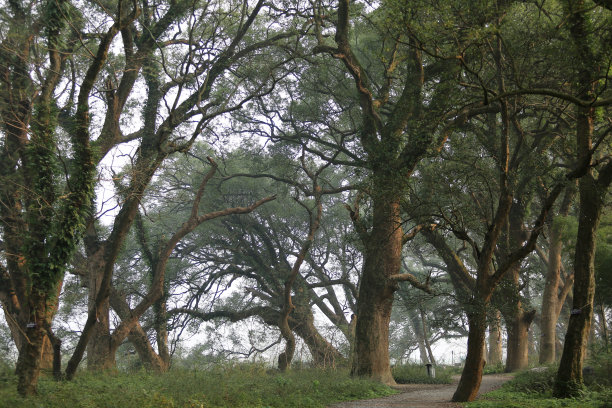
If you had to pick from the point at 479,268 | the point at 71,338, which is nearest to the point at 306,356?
the point at 479,268

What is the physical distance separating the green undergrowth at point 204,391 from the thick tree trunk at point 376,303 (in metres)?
1.29

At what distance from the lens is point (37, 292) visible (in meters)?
9.23

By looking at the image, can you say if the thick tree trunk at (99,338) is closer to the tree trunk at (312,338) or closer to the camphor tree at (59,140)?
the camphor tree at (59,140)

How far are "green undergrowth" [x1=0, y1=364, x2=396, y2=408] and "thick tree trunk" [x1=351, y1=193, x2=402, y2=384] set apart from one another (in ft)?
4.23

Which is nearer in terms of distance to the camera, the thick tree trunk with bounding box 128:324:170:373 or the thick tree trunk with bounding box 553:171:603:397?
the thick tree trunk with bounding box 553:171:603:397

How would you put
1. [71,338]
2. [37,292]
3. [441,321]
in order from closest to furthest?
[37,292], [441,321], [71,338]

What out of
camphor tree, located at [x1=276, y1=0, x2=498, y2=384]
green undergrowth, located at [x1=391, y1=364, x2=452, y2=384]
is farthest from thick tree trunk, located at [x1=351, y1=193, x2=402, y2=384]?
green undergrowth, located at [x1=391, y1=364, x2=452, y2=384]

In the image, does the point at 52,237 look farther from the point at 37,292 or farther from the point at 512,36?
the point at 512,36

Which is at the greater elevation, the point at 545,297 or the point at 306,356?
the point at 545,297

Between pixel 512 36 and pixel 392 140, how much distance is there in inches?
150

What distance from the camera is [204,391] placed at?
8633 millimetres

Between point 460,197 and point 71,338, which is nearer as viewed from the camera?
point 460,197

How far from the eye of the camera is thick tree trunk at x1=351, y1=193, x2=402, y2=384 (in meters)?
13.7

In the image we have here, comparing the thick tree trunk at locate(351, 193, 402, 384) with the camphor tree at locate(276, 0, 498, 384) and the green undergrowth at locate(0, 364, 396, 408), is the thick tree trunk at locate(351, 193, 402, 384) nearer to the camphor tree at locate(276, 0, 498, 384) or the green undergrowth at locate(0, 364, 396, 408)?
the camphor tree at locate(276, 0, 498, 384)
